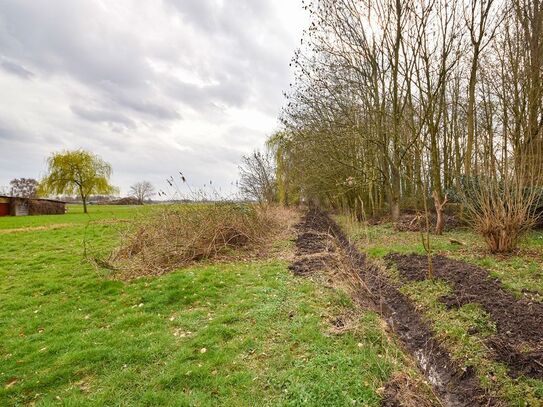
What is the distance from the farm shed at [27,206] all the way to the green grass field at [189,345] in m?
39.4

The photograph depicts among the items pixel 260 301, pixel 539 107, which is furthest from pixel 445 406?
pixel 539 107

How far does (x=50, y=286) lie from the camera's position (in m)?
7.40

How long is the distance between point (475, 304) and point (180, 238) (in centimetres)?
752

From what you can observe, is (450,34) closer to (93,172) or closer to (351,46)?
(351,46)

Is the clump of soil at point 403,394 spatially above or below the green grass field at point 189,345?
below

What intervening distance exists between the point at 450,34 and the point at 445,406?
508 inches

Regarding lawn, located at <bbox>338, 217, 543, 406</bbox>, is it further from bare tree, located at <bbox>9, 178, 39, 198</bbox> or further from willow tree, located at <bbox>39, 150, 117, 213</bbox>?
bare tree, located at <bbox>9, 178, 39, 198</bbox>

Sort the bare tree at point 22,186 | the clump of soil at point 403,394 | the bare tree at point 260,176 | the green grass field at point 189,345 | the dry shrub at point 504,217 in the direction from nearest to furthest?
the clump of soil at point 403,394, the green grass field at point 189,345, the dry shrub at point 504,217, the bare tree at point 260,176, the bare tree at point 22,186

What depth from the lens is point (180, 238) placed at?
385 inches

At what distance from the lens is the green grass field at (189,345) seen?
11.8ft

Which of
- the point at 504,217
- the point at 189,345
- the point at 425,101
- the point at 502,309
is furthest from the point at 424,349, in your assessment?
the point at 425,101

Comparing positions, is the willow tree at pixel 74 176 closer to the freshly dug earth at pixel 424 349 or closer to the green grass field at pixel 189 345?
the green grass field at pixel 189 345

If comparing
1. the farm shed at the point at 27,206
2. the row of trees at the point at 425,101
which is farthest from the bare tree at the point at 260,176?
the farm shed at the point at 27,206

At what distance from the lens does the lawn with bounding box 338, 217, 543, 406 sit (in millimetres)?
3482
